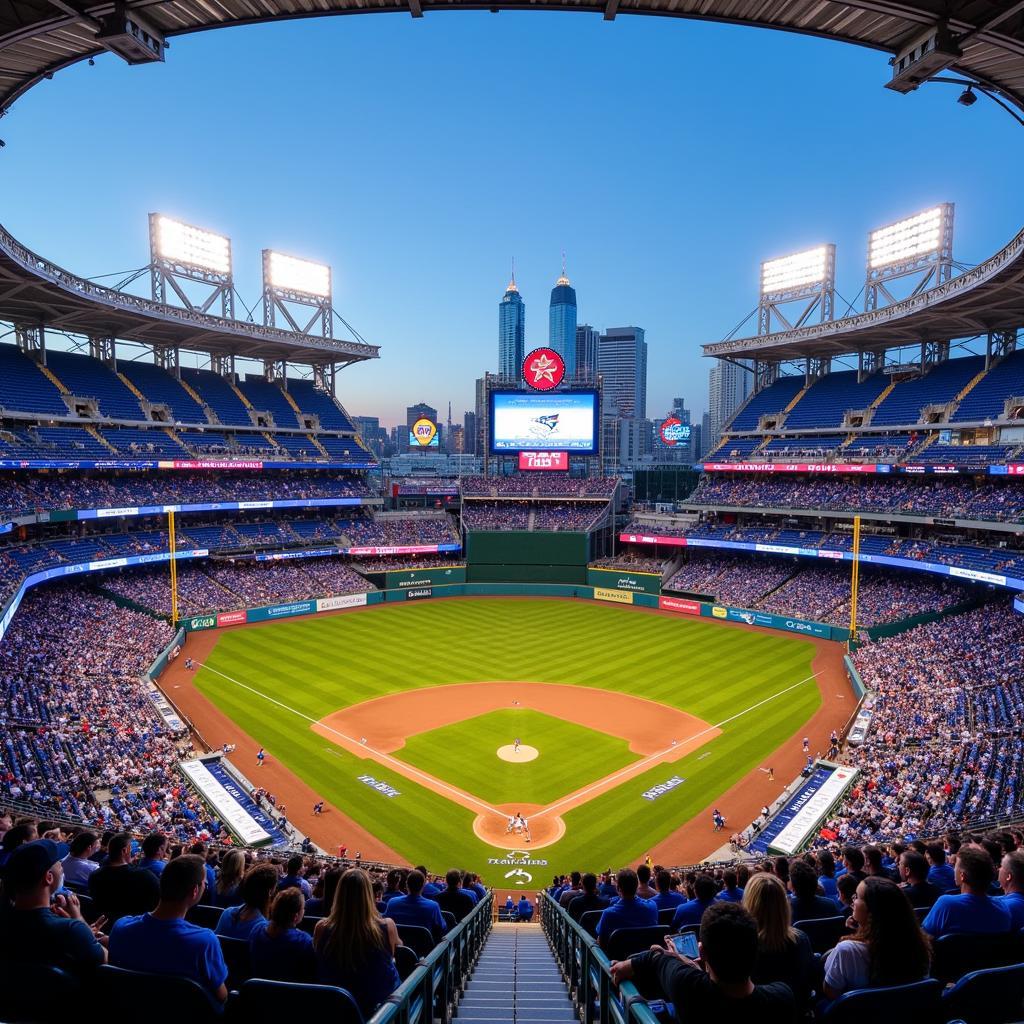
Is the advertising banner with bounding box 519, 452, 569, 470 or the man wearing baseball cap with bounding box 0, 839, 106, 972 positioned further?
the advertising banner with bounding box 519, 452, 569, 470

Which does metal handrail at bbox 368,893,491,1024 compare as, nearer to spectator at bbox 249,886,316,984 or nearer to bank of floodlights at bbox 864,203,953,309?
spectator at bbox 249,886,316,984

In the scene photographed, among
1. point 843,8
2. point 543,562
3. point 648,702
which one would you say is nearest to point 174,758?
point 648,702

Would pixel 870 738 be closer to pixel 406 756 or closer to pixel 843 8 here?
pixel 406 756

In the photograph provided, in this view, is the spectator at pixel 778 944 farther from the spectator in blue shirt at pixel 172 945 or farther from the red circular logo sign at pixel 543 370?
the red circular logo sign at pixel 543 370

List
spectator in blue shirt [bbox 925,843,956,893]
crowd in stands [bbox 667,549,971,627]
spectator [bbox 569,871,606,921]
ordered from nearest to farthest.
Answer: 1. spectator in blue shirt [bbox 925,843,956,893]
2. spectator [bbox 569,871,606,921]
3. crowd in stands [bbox 667,549,971,627]

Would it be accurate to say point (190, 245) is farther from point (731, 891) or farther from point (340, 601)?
point (731, 891)

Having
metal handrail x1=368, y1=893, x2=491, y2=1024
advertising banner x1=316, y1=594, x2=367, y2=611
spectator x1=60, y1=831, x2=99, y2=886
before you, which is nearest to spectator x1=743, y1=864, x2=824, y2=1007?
metal handrail x1=368, y1=893, x2=491, y2=1024

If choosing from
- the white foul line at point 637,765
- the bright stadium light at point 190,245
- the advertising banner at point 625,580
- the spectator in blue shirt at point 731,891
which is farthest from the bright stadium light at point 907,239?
the spectator in blue shirt at point 731,891

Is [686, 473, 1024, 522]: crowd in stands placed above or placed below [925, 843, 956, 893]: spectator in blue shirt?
above
